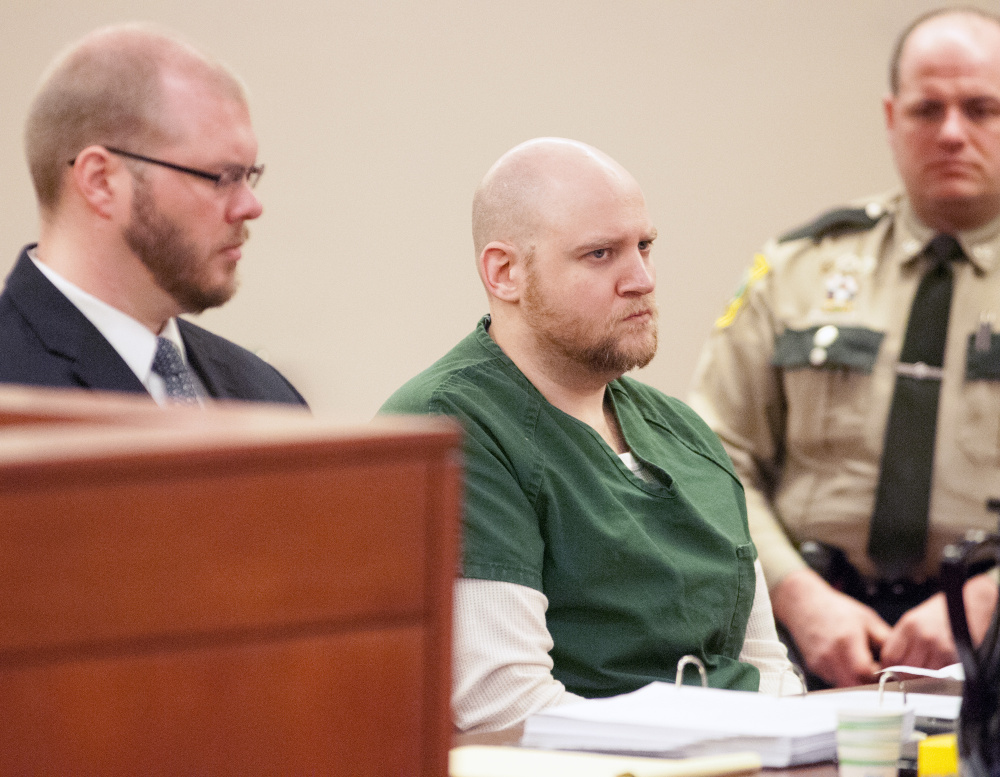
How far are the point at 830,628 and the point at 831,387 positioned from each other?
19.6 inches

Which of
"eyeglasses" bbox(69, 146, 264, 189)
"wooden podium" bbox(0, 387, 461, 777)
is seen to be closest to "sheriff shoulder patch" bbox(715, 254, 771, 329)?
"eyeglasses" bbox(69, 146, 264, 189)

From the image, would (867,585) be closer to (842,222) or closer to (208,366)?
(842,222)

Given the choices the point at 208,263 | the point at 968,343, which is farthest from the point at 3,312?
the point at 968,343

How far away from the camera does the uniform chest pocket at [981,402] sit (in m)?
2.29

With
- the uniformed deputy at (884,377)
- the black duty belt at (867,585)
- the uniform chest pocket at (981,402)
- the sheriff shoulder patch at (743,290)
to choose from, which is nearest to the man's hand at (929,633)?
the uniformed deputy at (884,377)

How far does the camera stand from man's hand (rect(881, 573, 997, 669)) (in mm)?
2074

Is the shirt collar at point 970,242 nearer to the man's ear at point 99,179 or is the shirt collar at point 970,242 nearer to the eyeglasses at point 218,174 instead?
the eyeglasses at point 218,174

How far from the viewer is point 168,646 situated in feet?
1.47

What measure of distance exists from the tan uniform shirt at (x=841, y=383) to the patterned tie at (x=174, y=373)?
1.13m

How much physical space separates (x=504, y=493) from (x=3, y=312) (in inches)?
27.5

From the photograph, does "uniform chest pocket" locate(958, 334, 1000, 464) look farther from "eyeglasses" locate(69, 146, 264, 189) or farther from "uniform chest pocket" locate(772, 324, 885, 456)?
"eyeglasses" locate(69, 146, 264, 189)

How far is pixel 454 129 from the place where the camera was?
114 inches

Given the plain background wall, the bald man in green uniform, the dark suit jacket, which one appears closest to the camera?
the bald man in green uniform

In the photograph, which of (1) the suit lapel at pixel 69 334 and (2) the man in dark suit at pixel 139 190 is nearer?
(1) the suit lapel at pixel 69 334
